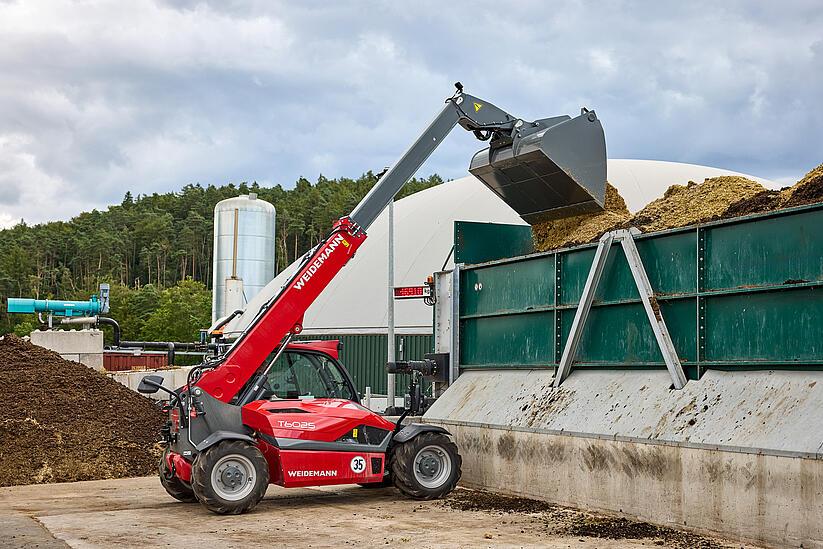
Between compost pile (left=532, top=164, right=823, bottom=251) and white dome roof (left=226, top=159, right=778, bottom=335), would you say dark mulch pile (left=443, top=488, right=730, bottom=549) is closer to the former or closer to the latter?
compost pile (left=532, top=164, right=823, bottom=251)

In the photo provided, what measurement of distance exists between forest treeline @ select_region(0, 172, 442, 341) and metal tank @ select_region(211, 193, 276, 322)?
182ft

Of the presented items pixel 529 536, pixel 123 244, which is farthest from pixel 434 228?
pixel 123 244

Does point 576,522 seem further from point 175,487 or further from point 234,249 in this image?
point 234,249

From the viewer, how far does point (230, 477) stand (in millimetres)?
11203

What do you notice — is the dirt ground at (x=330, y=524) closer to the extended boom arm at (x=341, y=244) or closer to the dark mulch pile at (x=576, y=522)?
the dark mulch pile at (x=576, y=522)

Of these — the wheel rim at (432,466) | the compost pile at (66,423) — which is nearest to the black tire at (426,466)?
the wheel rim at (432,466)

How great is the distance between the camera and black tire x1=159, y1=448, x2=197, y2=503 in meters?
12.5

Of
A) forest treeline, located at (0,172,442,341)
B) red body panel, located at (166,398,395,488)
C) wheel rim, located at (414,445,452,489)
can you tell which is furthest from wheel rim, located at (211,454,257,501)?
forest treeline, located at (0,172,442,341)

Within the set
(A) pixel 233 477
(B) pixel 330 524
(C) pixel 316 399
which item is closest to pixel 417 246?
(C) pixel 316 399

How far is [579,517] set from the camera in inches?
406

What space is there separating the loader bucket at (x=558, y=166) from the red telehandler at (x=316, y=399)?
0.05 ft

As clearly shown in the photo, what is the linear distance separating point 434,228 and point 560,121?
78.9ft

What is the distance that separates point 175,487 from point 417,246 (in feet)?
81.5

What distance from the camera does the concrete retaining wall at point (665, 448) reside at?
8.20m
